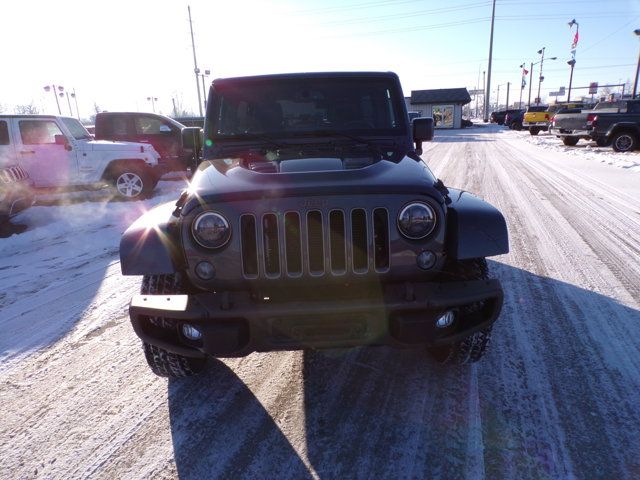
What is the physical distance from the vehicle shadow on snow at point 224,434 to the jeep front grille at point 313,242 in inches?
35.1

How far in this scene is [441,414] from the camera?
2381 mm

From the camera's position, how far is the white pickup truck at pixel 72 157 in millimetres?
8125

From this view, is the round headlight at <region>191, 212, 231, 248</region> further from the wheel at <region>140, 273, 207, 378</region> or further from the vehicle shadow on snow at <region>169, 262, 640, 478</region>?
the vehicle shadow on snow at <region>169, 262, 640, 478</region>

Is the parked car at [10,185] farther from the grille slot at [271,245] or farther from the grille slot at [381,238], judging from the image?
the grille slot at [381,238]

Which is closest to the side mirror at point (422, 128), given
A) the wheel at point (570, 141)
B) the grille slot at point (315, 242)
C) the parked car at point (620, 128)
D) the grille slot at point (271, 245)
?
the grille slot at point (315, 242)

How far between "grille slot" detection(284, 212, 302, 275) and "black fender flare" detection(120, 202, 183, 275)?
61cm

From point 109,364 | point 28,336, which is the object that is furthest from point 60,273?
point 109,364

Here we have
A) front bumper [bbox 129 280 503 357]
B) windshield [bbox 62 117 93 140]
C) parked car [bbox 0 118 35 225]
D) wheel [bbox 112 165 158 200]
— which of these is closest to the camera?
front bumper [bbox 129 280 503 357]

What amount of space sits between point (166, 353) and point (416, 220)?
170cm

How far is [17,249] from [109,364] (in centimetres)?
408

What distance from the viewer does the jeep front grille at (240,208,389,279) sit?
2113 mm

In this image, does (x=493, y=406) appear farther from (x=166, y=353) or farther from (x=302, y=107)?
(x=302, y=107)

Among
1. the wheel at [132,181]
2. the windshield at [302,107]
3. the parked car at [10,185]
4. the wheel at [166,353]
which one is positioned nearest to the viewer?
the wheel at [166,353]

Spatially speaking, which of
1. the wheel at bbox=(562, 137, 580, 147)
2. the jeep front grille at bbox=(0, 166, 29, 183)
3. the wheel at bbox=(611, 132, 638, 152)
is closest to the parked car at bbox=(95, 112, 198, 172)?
the jeep front grille at bbox=(0, 166, 29, 183)
